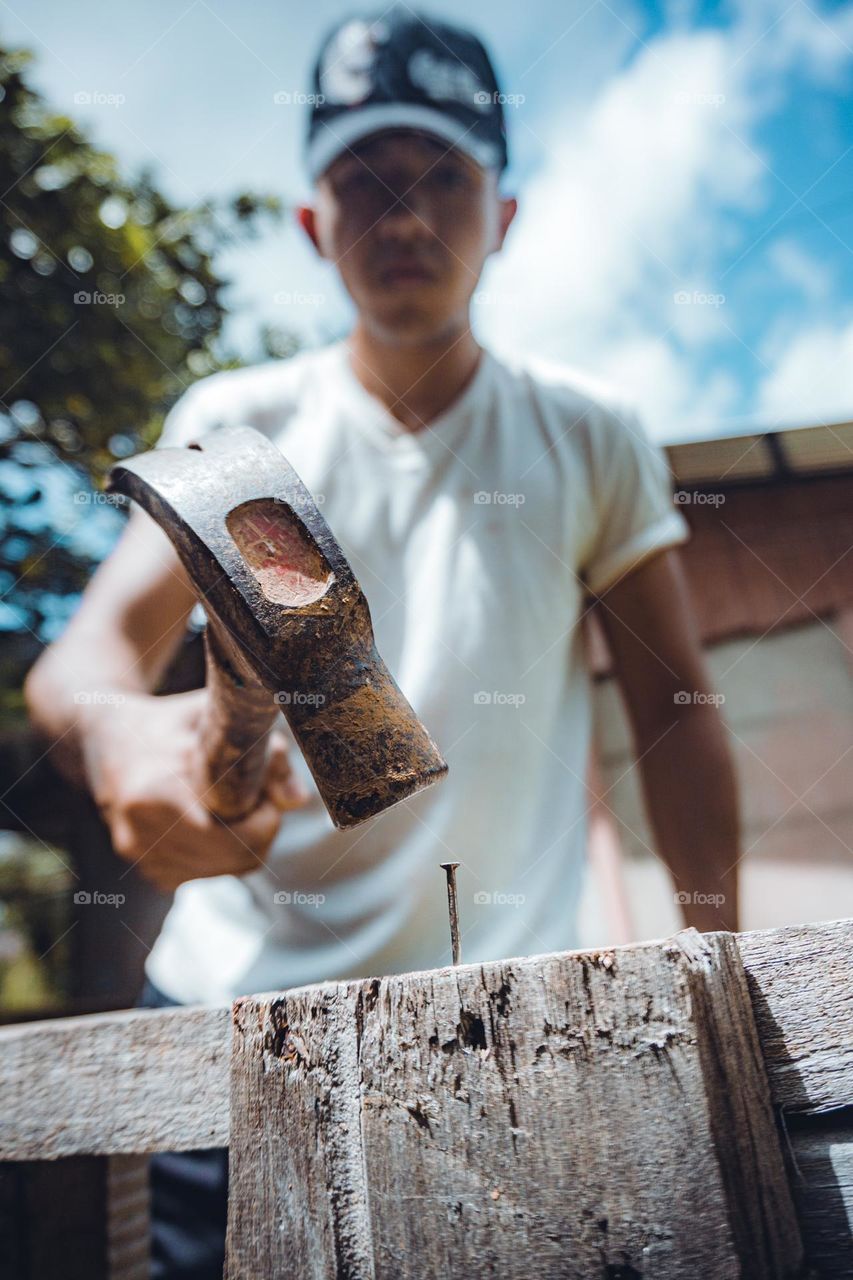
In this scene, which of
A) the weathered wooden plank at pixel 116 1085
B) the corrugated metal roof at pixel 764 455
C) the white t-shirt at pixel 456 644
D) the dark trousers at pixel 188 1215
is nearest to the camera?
the weathered wooden plank at pixel 116 1085

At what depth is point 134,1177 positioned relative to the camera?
1531mm

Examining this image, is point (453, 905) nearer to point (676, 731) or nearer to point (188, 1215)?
point (188, 1215)

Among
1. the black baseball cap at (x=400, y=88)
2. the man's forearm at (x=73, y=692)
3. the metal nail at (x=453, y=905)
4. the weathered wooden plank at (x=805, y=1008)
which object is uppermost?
the black baseball cap at (x=400, y=88)

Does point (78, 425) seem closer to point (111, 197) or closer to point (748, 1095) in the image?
point (111, 197)

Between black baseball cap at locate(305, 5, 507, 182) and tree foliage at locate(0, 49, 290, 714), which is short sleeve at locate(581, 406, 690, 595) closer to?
black baseball cap at locate(305, 5, 507, 182)

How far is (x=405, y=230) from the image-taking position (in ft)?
7.49

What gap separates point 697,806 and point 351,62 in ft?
8.11

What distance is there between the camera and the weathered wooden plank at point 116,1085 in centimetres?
106

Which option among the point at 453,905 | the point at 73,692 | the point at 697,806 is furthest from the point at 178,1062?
the point at 697,806

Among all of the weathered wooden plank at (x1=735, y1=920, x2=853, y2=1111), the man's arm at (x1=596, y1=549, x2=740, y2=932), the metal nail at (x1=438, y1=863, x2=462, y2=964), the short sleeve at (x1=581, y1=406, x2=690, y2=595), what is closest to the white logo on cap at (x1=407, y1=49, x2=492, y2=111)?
the short sleeve at (x1=581, y1=406, x2=690, y2=595)

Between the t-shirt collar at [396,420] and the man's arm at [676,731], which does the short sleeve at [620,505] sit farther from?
the t-shirt collar at [396,420]

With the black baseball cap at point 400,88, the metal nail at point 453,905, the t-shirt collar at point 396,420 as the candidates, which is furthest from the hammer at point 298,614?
the black baseball cap at point 400,88

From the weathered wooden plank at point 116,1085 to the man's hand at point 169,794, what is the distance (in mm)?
402

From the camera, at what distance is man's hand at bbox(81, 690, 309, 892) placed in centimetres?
152
